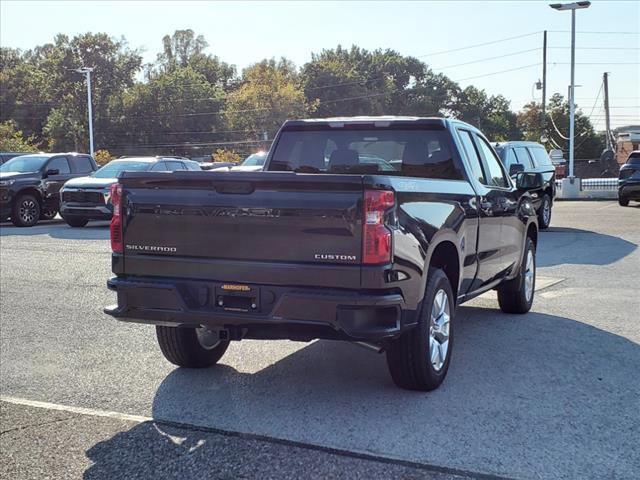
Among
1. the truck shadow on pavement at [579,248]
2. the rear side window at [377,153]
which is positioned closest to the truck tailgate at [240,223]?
the rear side window at [377,153]

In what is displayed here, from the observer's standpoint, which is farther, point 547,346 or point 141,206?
point 547,346

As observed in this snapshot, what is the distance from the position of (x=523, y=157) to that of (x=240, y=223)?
1269 cm

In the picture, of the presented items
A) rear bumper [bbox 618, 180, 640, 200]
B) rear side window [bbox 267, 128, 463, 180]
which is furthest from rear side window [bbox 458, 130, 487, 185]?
rear bumper [bbox 618, 180, 640, 200]

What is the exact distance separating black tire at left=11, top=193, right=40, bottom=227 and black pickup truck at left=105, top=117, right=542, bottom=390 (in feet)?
46.7

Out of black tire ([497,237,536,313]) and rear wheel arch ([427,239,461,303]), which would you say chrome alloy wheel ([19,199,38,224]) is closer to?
black tire ([497,237,536,313])

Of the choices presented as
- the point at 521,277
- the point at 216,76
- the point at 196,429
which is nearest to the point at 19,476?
the point at 196,429

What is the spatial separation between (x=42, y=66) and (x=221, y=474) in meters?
96.2

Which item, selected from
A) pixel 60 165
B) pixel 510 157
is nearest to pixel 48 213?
pixel 60 165

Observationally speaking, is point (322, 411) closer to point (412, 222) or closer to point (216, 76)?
point (412, 222)

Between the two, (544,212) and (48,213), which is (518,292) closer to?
(544,212)

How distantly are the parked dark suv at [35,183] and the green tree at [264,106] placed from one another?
2034 inches

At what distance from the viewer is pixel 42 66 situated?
9031 cm

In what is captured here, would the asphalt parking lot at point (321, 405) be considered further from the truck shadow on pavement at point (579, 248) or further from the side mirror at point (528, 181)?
the truck shadow on pavement at point (579, 248)

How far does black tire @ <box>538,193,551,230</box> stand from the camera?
54.7ft
